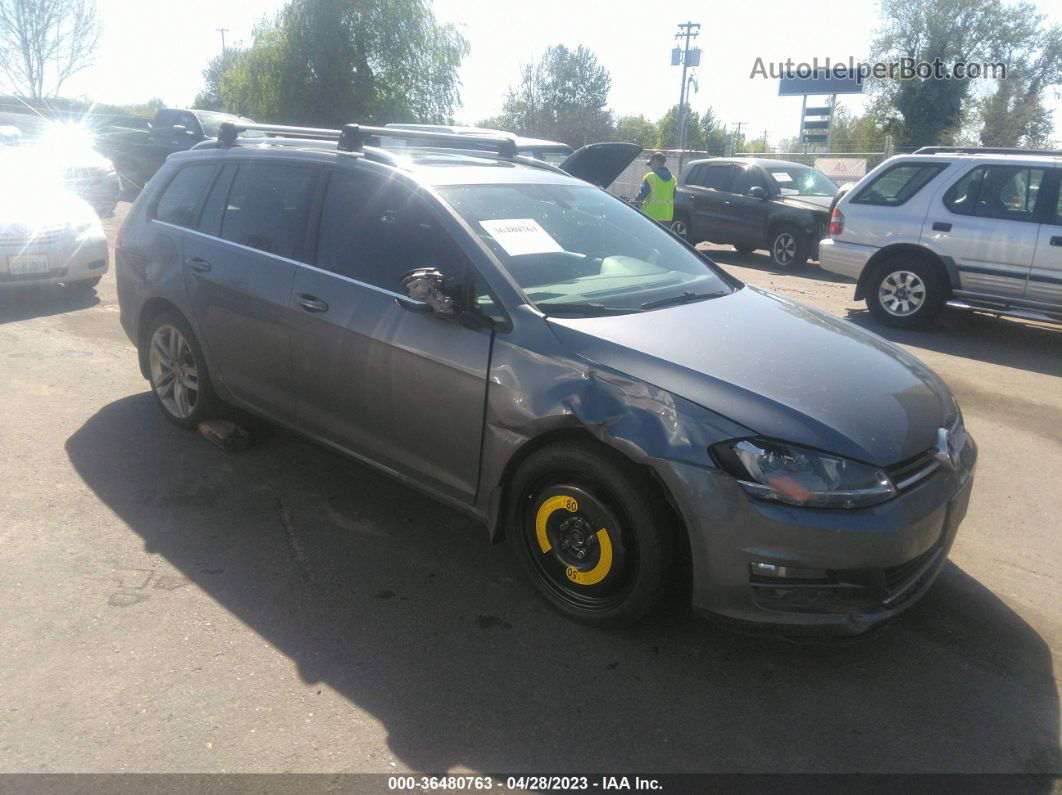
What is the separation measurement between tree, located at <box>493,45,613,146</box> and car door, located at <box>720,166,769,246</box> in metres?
43.3

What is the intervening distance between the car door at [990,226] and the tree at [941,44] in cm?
2810

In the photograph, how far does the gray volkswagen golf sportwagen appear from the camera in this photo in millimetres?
2867

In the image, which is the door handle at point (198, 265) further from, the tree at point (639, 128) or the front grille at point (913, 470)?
the tree at point (639, 128)

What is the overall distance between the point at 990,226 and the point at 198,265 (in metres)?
7.17

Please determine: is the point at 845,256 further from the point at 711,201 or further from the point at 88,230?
the point at 88,230

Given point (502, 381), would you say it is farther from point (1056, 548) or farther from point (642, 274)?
point (1056, 548)

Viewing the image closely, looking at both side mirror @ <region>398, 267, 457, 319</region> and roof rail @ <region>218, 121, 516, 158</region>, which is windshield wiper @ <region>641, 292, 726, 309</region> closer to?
side mirror @ <region>398, 267, 457, 319</region>

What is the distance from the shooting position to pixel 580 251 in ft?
13.2

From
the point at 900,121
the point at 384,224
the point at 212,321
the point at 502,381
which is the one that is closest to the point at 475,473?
the point at 502,381

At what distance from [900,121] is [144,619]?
1489 inches

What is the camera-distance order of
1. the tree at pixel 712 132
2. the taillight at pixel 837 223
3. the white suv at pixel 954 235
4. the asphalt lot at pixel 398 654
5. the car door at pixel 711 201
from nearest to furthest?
the asphalt lot at pixel 398 654
the white suv at pixel 954 235
the taillight at pixel 837 223
the car door at pixel 711 201
the tree at pixel 712 132

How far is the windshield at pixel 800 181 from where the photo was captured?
14477 millimetres

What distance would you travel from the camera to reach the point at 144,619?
10.8 feet

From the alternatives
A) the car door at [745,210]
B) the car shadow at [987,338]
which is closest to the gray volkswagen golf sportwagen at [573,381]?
the car shadow at [987,338]
